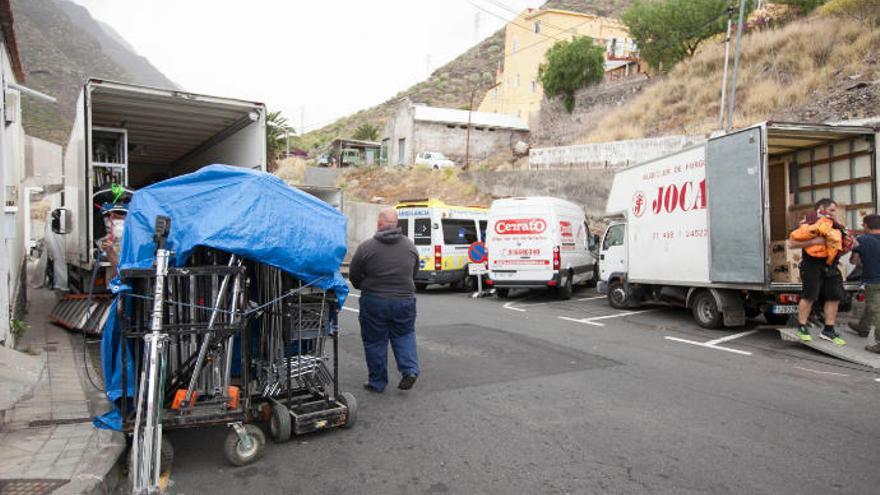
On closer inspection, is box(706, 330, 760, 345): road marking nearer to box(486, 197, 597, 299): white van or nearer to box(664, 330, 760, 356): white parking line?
box(664, 330, 760, 356): white parking line

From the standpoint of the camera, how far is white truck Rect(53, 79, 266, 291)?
7.66 metres

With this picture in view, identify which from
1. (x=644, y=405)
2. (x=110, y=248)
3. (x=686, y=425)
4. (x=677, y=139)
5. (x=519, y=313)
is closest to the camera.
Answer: (x=686, y=425)

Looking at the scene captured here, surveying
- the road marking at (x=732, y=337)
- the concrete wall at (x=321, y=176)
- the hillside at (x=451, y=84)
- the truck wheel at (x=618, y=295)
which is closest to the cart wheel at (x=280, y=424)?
the road marking at (x=732, y=337)

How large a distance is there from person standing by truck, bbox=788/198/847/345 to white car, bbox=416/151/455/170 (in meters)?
27.9

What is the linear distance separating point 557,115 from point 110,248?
1369 inches

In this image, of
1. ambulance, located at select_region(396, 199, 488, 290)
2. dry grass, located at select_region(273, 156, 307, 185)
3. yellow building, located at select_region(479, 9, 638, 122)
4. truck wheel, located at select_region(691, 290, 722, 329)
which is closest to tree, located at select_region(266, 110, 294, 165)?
dry grass, located at select_region(273, 156, 307, 185)

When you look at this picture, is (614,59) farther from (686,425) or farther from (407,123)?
(686,425)

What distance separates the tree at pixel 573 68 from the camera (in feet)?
123

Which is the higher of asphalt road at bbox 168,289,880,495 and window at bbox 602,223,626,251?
window at bbox 602,223,626,251

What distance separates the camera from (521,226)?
14.0 m

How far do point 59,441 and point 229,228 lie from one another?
6.64 ft

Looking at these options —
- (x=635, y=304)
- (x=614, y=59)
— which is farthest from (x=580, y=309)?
(x=614, y=59)

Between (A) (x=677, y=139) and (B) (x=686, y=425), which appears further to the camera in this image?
(A) (x=677, y=139)

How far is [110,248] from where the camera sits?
762 centimetres
